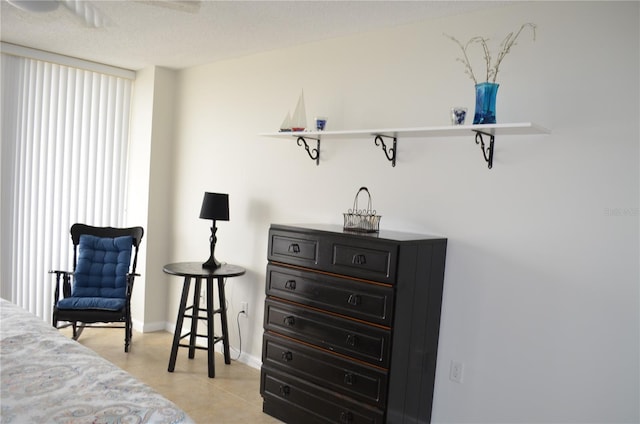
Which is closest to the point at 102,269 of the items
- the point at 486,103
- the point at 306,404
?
the point at 306,404

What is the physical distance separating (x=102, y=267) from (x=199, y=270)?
3.46ft

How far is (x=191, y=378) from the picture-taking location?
3771 millimetres

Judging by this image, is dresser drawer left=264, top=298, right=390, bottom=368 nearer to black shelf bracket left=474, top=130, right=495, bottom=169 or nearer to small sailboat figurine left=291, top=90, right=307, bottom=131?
black shelf bracket left=474, top=130, right=495, bottom=169

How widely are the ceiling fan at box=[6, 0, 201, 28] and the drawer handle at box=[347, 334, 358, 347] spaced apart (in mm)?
1781

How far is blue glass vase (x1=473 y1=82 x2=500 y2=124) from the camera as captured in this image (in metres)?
2.57

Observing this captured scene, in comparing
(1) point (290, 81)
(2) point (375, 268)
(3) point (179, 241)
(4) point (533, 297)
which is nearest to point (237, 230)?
(3) point (179, 241)

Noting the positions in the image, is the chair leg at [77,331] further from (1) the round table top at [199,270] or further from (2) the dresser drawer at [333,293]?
(2) the dresser drawer at [333,293]

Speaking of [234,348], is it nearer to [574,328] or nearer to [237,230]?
[237,230]

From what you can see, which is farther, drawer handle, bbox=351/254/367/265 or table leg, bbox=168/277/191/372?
table leg, bbox=168/277/191/372

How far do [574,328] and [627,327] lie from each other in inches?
8.9

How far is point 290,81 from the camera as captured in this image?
386cm

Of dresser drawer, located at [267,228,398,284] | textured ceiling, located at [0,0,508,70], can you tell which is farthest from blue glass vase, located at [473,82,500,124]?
dresser drawer, located at [267,228,398,284]

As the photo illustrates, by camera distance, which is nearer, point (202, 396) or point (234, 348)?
point (202, 396)

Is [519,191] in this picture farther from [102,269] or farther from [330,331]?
[102,269]
